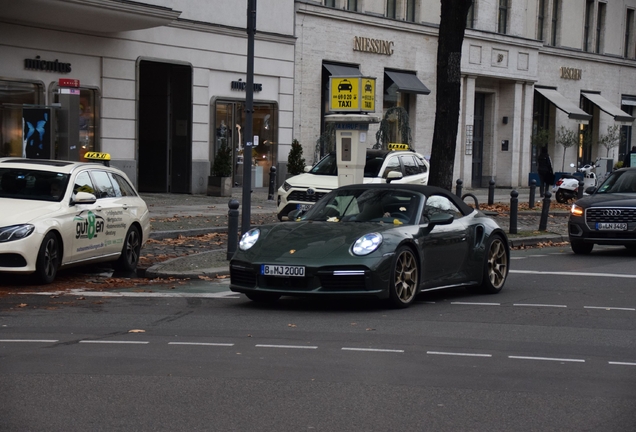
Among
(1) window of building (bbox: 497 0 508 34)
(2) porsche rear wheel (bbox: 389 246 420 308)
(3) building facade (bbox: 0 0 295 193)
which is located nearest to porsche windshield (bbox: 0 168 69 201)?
A: (2) porsche rear wheel (bbox: 389 246 420 308)

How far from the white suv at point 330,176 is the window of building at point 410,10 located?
15703 millimetres

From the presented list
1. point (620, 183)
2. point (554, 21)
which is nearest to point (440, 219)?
point (620, 183)

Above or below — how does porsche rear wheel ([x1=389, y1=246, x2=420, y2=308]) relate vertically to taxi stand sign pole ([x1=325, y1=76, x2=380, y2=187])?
below

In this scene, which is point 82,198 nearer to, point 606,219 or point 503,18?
point 606,219

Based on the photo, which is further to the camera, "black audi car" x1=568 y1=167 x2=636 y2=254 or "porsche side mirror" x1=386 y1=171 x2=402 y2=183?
"porsche side mirror" x1=386 y1=171 x2=402 y2=183

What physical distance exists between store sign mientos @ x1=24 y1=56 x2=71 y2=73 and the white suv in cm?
783

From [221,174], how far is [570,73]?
23.4 metres

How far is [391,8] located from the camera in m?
37.2

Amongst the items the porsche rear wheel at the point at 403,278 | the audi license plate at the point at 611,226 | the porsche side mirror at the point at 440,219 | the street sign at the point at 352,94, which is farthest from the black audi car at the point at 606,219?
the porsche rear wheel at the point at 403,278

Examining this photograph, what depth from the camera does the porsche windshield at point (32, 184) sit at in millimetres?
12812

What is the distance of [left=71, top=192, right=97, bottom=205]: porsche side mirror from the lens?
41.9ft

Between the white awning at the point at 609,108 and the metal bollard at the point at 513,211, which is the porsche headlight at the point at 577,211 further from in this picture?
the white awning at the point at 609,108

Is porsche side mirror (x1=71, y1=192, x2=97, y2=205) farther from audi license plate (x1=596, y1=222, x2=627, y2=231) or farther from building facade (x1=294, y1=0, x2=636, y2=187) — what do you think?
building facade (x1=294, y1=0, x2=636, y2=187)

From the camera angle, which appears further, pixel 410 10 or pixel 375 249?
pixel 410 10
